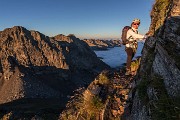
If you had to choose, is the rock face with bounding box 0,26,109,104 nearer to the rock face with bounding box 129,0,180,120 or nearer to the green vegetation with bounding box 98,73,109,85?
the green vegetation with bounding box 98,73,109,85

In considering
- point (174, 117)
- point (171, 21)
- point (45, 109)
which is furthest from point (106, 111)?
point (45, 109)

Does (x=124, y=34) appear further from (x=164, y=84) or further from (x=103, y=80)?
Answer: (x=164, y=84)

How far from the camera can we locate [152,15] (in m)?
19.7

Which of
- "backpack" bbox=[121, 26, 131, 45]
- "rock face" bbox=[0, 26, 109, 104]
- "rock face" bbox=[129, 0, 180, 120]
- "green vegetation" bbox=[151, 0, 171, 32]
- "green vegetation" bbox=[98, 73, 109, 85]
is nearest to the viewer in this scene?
"rock face" bbox=[129, 0, 180, 120]

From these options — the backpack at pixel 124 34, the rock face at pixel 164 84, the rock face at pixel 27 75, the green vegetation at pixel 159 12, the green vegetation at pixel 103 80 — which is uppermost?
the green vegetation at pixel 159 12

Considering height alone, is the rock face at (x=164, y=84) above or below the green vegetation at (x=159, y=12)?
below

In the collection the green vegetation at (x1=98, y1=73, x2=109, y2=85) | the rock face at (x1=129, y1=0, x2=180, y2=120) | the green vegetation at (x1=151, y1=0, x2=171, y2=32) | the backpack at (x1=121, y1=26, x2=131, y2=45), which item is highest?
the green vegetation at (x1=151, y1=0, x2=171, y2=32)

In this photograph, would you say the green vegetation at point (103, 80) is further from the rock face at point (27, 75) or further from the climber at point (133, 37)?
the rock face at point (27, 75)

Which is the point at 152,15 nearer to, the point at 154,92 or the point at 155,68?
the point at 155,68

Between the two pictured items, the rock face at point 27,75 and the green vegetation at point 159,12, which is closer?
the green vegetation at point 159,12

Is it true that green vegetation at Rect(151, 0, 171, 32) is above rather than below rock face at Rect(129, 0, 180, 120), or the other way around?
above

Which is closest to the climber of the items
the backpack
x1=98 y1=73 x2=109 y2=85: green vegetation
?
the backpack

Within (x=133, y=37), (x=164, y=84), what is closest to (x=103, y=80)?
(x=133, y=37)

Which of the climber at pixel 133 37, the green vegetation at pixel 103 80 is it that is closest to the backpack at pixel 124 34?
the climber at pixel 133 37
